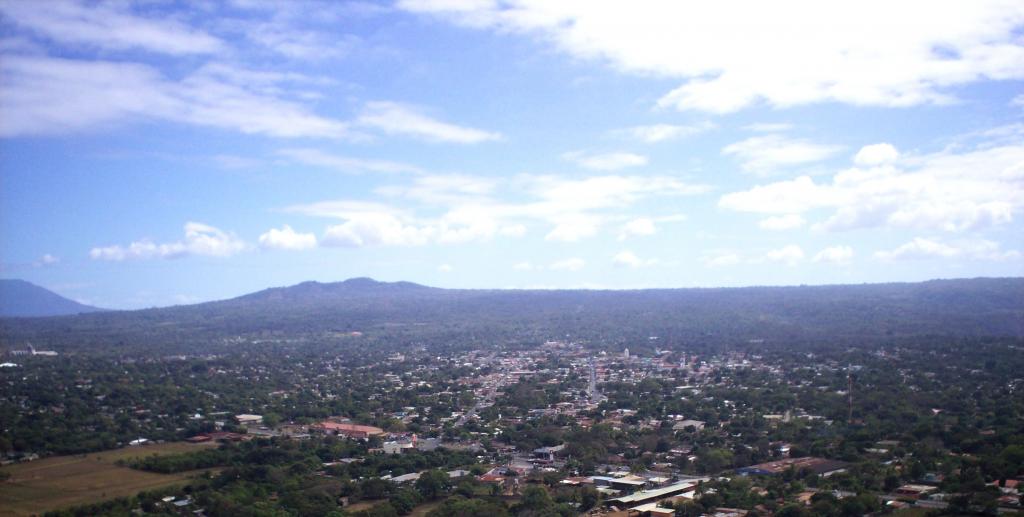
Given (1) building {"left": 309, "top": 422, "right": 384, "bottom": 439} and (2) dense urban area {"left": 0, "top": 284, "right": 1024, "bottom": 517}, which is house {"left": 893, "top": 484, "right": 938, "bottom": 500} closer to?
(2) dense urban area {"left": 0, "top": 284, "right": 1024, "bottom": 517}

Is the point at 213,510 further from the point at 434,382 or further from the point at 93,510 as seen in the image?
the point at 434,382

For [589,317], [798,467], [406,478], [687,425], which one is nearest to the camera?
[798,467]

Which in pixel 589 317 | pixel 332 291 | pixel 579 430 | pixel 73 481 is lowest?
pixel 73 481

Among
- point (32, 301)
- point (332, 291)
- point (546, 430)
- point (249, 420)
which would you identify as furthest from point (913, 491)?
point (32, 301)

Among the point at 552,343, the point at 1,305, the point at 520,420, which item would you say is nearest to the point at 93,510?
the point at 520,420

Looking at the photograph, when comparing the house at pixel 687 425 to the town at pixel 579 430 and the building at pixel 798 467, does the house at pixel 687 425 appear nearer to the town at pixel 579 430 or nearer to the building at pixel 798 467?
the town at pixel 579 430

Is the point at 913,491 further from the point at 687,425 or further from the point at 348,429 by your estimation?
the point at 348,429

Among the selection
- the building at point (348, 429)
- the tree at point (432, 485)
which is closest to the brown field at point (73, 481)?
the building at point (348, 429)
